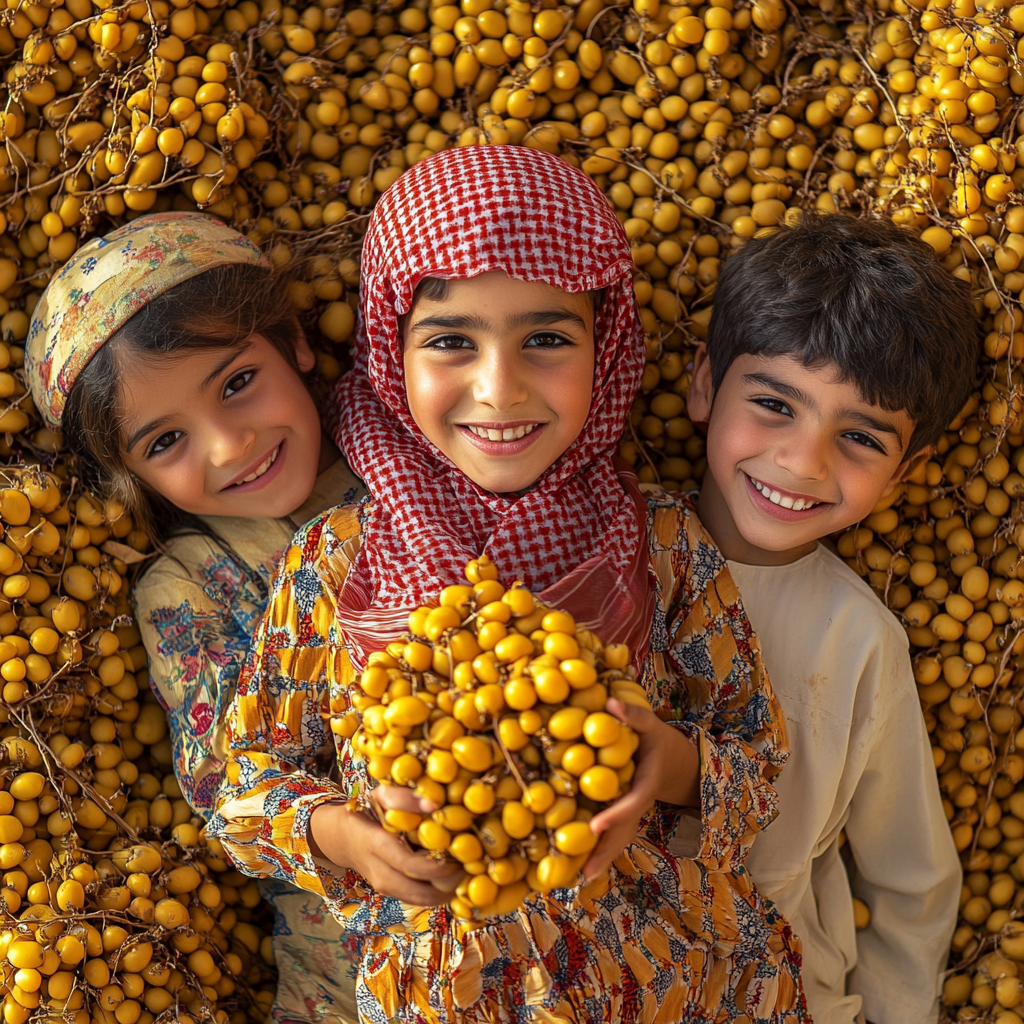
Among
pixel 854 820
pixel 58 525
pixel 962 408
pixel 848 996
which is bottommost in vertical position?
pixel 848 996

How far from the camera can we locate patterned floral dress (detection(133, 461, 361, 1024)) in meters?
1.64

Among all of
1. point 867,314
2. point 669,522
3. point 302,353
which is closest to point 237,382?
point 302,353

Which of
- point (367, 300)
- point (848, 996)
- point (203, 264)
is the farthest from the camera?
point (848, 996)

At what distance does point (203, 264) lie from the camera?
1562 millimetres

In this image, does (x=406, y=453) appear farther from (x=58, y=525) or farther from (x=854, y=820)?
(x=854, y=820)

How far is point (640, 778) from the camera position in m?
1.10

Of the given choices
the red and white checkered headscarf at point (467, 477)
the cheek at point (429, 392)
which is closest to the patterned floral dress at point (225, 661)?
the red and white checkered headscarf at point (467, 477)

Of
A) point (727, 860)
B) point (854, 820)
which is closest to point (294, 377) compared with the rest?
point (727, 860)

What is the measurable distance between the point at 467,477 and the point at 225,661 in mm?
561

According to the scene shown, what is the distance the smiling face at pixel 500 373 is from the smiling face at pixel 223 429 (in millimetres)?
317

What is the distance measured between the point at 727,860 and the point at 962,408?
0.87 m

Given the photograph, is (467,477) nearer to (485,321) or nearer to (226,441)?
(485,321)

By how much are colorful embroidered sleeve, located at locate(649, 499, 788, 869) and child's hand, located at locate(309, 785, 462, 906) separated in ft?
1.58

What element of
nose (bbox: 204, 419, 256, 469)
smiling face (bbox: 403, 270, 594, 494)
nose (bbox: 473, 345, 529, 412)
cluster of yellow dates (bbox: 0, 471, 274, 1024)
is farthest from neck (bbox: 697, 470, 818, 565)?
cluster of yellow dates (bbox: 0, 471, 274, 1024)
